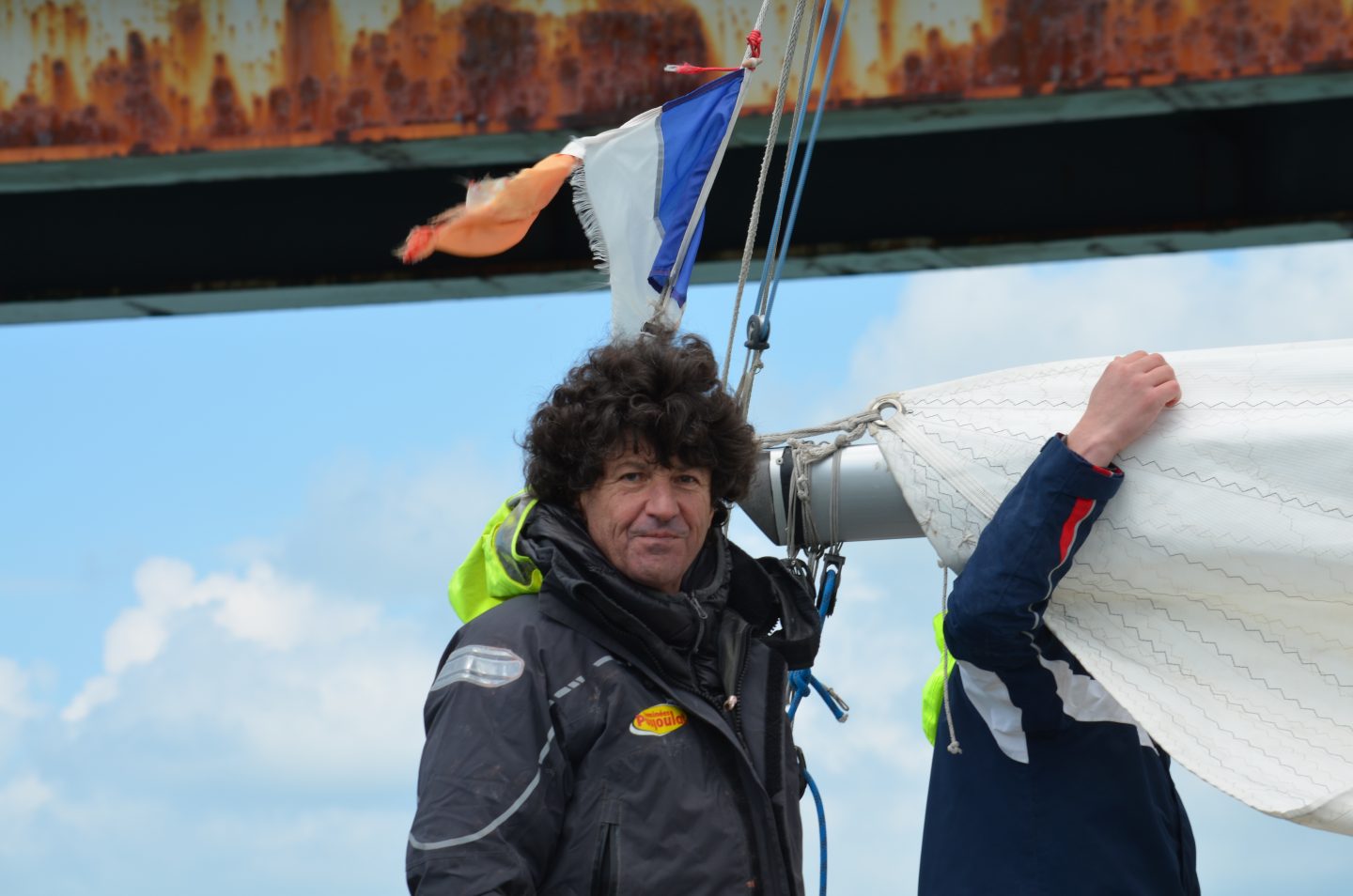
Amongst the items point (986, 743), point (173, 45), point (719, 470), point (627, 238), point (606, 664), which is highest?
point (173, 45)

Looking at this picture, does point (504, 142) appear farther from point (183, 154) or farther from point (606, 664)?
point (606, 664)

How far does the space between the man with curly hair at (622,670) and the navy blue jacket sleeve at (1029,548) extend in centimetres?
32

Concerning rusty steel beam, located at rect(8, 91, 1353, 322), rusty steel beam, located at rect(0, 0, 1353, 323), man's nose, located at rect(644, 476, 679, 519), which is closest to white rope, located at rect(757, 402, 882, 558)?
man's nose, located at rect(644, 476, 679, 519)

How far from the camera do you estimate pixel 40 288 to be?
5836 millimetres

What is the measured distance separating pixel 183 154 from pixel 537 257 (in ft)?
3.91

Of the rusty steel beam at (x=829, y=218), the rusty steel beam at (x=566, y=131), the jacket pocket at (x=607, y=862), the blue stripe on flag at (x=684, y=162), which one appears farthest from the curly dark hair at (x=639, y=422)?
the rusty steel beam at (x=829, y=218)

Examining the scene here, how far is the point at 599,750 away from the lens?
2635 millimetres

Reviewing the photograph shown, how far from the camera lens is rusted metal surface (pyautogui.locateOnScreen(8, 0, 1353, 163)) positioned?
4.48 meters

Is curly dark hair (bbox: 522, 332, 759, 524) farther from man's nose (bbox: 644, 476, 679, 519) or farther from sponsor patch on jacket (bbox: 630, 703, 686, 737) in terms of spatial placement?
sponsor patch on jacket (bbox: 630, 703, 686, 737)

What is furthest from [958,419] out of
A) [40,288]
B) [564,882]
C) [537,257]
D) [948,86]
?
[40,288]

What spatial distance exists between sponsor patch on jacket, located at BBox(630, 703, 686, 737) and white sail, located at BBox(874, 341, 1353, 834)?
2.25 feet

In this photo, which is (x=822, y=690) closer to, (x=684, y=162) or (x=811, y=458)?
(x=811, y=458)

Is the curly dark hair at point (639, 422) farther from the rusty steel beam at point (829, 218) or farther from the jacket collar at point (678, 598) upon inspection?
the rusty steel beam at point (829, 218)

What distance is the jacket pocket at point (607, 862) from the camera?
2547 mm
